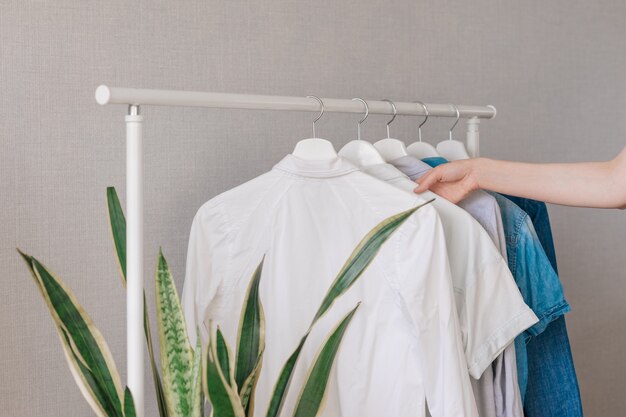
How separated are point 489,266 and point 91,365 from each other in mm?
777

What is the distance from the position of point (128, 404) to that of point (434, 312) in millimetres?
584

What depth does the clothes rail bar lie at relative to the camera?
112 cm

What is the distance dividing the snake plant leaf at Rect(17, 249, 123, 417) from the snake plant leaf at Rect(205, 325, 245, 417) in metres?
0.15

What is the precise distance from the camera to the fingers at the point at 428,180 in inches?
55.9

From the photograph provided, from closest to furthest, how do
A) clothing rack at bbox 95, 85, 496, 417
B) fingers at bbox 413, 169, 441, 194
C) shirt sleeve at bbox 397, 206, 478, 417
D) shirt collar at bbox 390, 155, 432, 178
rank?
clothing rack at bbox 95, 85, 496, 417 → shirt sleeve at bbox 397, 206, 478, 417 → fingers at bbox 413, 169, 441, 194 → shirt collar at bbox 390, 155, 432, 178

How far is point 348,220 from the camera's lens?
142 cm

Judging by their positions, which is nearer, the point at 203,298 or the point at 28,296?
the point at 203,298

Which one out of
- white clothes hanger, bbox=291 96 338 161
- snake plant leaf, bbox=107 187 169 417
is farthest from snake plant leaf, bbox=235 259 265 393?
white clothes hanger, bbox=291 96 338 161

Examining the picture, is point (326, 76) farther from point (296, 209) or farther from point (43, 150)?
point (43, 150)

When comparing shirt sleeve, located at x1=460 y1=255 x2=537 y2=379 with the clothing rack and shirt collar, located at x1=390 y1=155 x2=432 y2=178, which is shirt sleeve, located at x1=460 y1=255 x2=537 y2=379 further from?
the clothing rack

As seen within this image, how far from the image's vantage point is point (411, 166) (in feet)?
5.03

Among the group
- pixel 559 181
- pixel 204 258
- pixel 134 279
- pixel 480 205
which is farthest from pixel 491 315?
pixel 134 279

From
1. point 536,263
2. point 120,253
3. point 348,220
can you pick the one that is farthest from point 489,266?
point 120,253

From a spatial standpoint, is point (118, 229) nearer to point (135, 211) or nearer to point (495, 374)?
point (135, 211)
